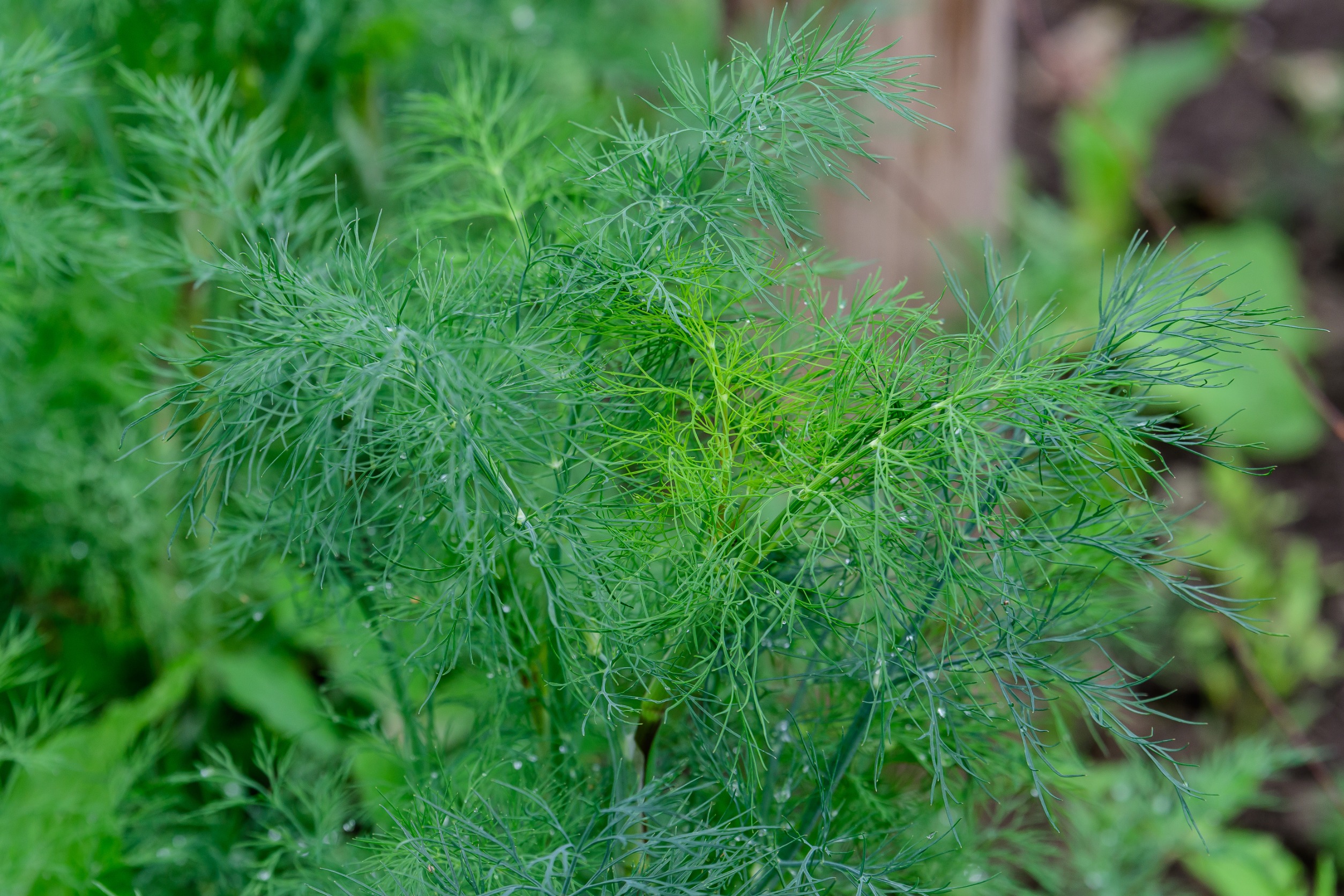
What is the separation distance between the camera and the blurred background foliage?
0.99 meters

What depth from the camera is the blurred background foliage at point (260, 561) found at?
99cm

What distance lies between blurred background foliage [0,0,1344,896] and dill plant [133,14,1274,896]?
0.08 metres

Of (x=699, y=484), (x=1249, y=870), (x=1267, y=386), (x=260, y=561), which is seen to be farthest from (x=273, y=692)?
(x=1267, y=386)

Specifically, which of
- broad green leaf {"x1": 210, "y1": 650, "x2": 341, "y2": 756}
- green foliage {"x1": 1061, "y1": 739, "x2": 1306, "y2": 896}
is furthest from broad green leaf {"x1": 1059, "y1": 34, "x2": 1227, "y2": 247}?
broad green leaf {"x1": 210, "y1": 650, "x2": 341, "y2": 756}

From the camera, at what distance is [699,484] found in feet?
2.25

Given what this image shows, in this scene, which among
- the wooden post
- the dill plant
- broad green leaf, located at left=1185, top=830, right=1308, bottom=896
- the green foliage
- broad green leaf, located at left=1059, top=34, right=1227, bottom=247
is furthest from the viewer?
broad green leaf, located at left=1059, top=34, right=1227, bottom=247

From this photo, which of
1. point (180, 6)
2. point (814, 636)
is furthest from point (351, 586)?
point (180, 6)

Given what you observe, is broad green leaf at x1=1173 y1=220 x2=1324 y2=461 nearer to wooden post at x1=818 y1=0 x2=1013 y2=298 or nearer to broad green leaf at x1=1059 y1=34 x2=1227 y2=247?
broad green leaf at x1=1059 y1=34 x2=1227 y2=247

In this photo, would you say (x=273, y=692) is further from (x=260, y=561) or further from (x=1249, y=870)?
(x=1249, y=870)

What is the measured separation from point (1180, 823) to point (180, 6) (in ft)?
5.04

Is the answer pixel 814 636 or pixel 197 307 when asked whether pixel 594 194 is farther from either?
pixel 197 307

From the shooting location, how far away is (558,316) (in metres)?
→ 0.69

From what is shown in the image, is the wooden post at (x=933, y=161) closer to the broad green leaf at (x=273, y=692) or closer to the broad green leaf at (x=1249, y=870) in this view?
the broad green leaf at (x=1249, y=870)

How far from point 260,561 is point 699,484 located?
3.31ft
